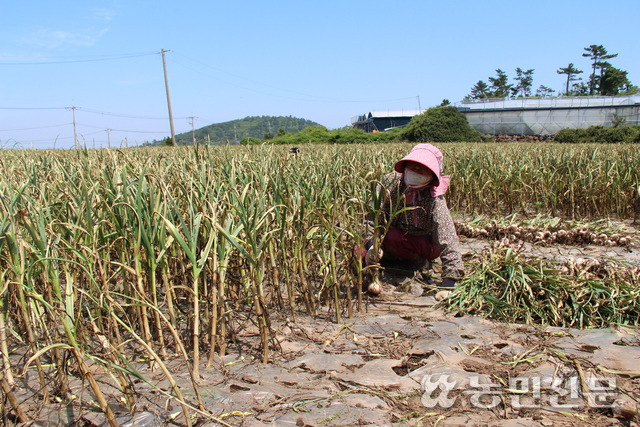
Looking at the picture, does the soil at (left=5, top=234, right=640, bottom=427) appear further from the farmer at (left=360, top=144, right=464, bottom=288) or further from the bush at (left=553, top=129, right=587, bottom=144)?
the bush at (left=553, top=129, right=587, bottom=144)

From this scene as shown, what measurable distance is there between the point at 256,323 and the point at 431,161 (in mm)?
1430

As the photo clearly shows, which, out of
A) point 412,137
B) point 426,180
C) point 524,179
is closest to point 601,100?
point 412,137

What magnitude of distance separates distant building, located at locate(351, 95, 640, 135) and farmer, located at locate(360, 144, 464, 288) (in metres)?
36.2

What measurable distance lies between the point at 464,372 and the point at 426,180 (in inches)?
53.9

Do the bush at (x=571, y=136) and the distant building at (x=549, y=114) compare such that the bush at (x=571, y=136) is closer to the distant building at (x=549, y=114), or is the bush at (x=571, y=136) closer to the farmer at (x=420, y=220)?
the distant building at (x=549, y=114)

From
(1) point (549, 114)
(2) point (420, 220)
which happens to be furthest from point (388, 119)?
(2) point (420, 220)

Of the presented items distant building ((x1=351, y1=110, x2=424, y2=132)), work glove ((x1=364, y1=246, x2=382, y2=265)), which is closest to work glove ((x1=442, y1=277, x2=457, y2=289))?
work glove ((x1=364, y1=246, x2=382, y2=265))

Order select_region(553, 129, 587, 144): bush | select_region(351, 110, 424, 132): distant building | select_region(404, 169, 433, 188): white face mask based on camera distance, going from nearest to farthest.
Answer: select_region(404, 169, 433, 188): white face mask
select_region(553, 129, 587, 144): bush
select_region(351, 110, 424, 132): distant building

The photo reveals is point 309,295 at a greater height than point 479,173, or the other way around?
point 479,173

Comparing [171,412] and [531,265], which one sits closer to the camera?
[171,412]

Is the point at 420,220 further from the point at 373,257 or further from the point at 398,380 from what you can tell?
the point at 398,380

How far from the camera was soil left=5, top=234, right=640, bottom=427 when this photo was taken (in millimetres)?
1455

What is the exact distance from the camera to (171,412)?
1.45m

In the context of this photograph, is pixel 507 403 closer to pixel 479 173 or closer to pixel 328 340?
pixel 328 340
